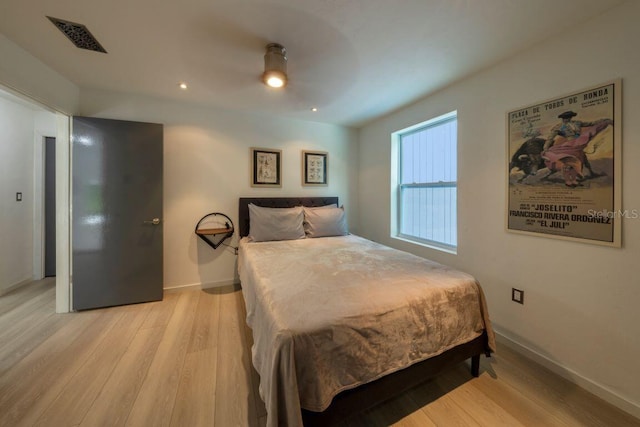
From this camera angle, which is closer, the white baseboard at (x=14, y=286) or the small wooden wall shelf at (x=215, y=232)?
the white baseboard at (x=14, y=286)

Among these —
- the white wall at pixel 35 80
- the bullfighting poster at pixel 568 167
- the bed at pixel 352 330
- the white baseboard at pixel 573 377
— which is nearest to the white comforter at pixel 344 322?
the bed at pixel 352 330

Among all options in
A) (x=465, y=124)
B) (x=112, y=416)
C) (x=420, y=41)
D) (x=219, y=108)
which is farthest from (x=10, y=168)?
(x=465, y=124)

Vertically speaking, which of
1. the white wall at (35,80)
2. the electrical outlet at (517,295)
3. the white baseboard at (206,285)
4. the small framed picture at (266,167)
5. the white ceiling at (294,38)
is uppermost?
the white ceiling at (294,38)

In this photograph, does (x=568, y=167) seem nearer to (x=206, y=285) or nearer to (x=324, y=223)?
(x=324, y=223)

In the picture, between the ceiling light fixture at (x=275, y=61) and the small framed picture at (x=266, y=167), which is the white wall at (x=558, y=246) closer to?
the ceiling light fixture at (x=275, y=61)

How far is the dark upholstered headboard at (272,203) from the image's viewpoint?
324 centimetres

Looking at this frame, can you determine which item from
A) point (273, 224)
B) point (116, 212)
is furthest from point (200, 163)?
point (273, 224)

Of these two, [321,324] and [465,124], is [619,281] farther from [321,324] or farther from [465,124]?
[321,324]

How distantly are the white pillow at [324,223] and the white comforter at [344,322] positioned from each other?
1169 mm

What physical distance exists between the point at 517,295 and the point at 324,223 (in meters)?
2.05

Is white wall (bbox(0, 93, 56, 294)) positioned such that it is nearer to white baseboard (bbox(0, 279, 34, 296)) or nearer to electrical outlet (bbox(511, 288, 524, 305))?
white baseboard (bbox(0, 279, 34, 296))

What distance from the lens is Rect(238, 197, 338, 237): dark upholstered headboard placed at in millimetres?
3240

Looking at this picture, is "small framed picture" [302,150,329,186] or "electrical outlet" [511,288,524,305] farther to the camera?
"small framed picture" [302,150,329,186]

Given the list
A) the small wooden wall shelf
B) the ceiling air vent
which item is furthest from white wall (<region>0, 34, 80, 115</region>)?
the small wooden wall shelf
